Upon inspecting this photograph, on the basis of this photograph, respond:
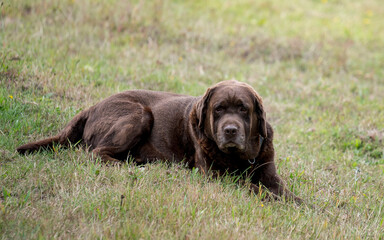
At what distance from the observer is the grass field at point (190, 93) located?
367cm

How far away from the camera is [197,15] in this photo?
1323 centimetres

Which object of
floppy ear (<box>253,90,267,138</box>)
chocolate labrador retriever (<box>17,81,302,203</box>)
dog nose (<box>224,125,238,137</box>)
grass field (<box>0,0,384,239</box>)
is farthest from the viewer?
floppy ear (<box>253,90,267,138</box>)

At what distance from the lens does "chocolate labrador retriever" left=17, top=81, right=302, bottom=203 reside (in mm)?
4672

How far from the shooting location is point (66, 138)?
534cm

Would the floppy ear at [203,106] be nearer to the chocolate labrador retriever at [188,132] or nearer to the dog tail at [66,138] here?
the chocolate labrador retriever at [188,132]

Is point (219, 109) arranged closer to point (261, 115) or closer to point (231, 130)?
point (231, 130)

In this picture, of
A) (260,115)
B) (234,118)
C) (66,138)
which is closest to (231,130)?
(234,118)

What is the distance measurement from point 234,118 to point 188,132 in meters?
0.90

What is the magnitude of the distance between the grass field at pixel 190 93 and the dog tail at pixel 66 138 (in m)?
0.18

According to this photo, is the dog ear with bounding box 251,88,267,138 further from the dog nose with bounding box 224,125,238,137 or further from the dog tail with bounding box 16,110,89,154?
the dog tail with bounding box 16,110,89,154

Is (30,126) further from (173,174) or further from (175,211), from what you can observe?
(175,211)

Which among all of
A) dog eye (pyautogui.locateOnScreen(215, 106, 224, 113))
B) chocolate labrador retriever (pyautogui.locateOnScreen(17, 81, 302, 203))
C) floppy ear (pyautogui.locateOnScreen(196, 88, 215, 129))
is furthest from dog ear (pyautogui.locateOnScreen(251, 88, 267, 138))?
floppy ear (pyautogui.locateOnScreen(196, 88, 215, 129))

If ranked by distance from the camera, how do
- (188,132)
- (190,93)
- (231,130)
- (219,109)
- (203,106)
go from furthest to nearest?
(190,93) < (188,132) < (203,106) < (219,109) < (231,130)

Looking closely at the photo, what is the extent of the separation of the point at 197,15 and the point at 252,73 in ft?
13.1
